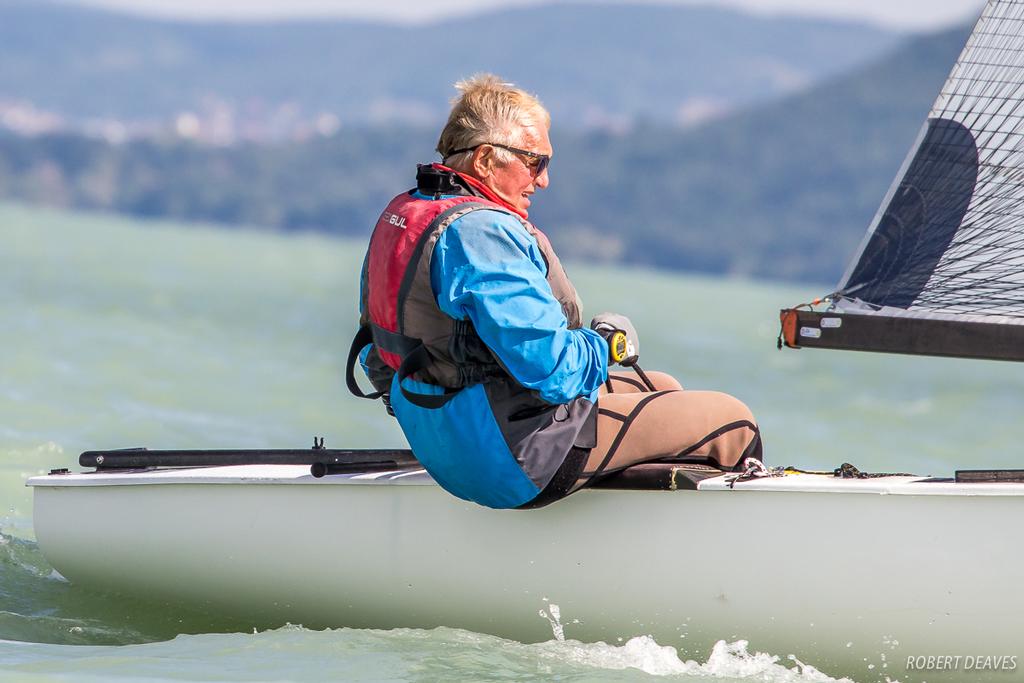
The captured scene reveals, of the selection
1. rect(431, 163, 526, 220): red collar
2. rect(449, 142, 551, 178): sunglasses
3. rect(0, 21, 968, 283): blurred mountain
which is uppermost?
rect(0, 21, 968, 283): blurred mountain

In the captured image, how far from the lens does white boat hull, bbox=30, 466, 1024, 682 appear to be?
104 inches

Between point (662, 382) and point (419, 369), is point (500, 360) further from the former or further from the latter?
point (662, 382)

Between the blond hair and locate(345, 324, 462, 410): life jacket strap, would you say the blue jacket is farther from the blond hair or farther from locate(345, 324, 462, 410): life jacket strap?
the blond hair

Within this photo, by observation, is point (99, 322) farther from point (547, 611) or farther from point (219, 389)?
point (547, 611)

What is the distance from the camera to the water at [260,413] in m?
2.83

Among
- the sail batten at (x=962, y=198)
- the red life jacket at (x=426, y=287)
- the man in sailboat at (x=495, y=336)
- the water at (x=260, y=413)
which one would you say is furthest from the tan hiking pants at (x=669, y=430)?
the sail batten at (x=962, y=198)

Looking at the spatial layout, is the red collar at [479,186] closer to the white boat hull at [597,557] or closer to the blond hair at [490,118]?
the blond hair at [490,118]

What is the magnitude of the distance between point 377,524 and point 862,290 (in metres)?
1.28

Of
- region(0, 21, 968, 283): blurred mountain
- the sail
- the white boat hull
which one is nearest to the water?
the white boat hull

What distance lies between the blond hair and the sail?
2.82 feet

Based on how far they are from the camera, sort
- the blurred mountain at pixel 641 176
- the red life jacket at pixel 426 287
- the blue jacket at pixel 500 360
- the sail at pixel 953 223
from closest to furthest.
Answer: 1. the blue jacket at pixel 500 360
2. the red life jacket at pixel 426 287
3. the sail at pixel 953 223
4. the blurred mountain at pixel 641 176

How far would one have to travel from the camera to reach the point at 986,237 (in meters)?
3.26

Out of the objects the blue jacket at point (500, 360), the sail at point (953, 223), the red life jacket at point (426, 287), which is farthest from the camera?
the sail at point (953, 223)

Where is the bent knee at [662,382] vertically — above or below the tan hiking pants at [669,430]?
above
